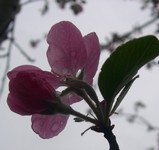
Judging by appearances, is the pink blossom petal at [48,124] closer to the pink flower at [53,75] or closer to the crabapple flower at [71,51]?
the pink flower at [53,75]

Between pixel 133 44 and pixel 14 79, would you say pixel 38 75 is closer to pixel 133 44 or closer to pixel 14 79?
pixel 14 79

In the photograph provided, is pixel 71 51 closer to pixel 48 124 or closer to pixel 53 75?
pixel 53 75

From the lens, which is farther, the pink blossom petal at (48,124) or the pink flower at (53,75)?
the pink blossom petal at (48,124)

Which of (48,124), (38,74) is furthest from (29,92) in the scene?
(48,124)

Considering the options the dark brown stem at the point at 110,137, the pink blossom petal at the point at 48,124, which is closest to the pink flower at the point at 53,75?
the pink blossom petal at the point at 48,124

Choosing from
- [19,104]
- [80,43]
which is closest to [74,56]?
[80,43]

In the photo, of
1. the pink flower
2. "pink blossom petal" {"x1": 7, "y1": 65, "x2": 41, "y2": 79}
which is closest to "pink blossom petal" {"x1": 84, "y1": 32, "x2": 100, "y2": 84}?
the pink flower

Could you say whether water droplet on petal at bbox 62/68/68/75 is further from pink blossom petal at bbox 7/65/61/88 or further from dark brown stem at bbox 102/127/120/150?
dark brown stem at bbox 102/127/120/150

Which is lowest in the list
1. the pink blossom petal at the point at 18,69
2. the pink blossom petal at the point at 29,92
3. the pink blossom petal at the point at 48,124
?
the pink blossom petal at the point at 48,124
